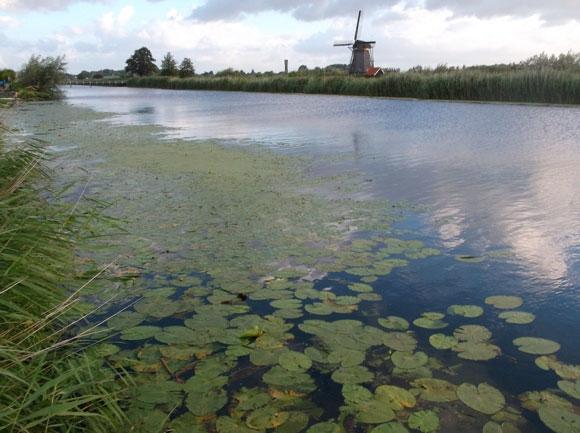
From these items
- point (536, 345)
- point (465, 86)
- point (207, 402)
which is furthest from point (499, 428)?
point (465, 86)

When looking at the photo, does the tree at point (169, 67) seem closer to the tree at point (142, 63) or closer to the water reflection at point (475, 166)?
the tree at point (142, 63)

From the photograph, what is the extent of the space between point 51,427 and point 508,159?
8.46m

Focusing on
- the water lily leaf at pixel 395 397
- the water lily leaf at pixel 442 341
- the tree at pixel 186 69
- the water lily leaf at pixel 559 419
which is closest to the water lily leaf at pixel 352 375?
the water lily leaf at pixel 395 397

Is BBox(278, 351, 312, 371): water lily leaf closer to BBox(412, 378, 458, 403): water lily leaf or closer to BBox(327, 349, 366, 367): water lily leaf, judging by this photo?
BBox(327, 349, 366, 367): water lily leaf

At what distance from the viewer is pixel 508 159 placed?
8.67 m

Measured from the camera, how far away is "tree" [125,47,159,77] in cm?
7869

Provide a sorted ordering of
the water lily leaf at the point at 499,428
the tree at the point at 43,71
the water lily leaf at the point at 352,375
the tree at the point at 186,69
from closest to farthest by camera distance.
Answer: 1. the water lily leaf at the point at 499,428
2. the water lily leaf at the point at 352,375
3. the tree at the point at 43,71
4. the tree at the point at 186,69

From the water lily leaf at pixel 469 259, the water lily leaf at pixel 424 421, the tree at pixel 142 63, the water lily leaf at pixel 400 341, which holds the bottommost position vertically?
the water lily leaf at pixel 424 421

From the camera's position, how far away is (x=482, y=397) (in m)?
2.28

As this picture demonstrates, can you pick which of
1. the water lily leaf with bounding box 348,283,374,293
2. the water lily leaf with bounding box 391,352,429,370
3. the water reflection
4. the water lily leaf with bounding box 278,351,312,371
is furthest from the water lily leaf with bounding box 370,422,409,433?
the water reflection

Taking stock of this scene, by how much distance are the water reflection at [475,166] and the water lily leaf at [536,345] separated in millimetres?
382

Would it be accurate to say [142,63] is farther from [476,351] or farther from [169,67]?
[476,351]

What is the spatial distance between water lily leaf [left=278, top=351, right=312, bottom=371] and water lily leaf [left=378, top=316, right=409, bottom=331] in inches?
23.4

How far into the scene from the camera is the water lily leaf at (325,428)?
212 cm
